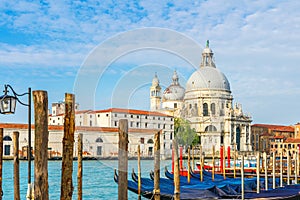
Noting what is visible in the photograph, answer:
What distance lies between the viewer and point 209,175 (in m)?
9.80

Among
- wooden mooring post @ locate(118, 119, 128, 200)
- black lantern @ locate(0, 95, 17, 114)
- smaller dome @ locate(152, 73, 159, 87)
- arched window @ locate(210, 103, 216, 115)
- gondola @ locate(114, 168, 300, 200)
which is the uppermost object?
arched window @ locate(210, 103, 216, 115)

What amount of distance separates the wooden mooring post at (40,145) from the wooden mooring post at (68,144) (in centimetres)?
30

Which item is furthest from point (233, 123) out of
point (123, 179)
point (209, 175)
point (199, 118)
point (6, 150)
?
point (123, 179)

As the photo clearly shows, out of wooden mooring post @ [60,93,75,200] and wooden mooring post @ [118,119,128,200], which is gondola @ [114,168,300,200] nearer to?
wooden mooring post @ [118,119,128,200]

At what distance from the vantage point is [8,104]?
3.58 m

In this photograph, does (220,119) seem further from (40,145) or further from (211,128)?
(40,145)

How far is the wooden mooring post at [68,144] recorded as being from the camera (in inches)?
122

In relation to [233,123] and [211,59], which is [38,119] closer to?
[233,123]

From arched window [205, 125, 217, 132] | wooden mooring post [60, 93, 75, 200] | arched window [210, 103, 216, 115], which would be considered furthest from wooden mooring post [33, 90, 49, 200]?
arched window [210, 103, 216, 115]

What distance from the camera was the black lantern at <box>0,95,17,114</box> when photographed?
11.7 feet

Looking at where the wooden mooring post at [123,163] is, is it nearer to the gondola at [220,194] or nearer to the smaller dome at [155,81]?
the smaller dome at [155,81]

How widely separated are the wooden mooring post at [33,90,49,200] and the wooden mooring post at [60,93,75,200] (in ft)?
1.00

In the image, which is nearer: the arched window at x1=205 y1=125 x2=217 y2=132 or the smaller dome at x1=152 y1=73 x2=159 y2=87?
the smaller dome at x1=152 y1=73 x2=159 y2=87

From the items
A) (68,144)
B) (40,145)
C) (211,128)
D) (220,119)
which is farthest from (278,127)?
(40,145)
